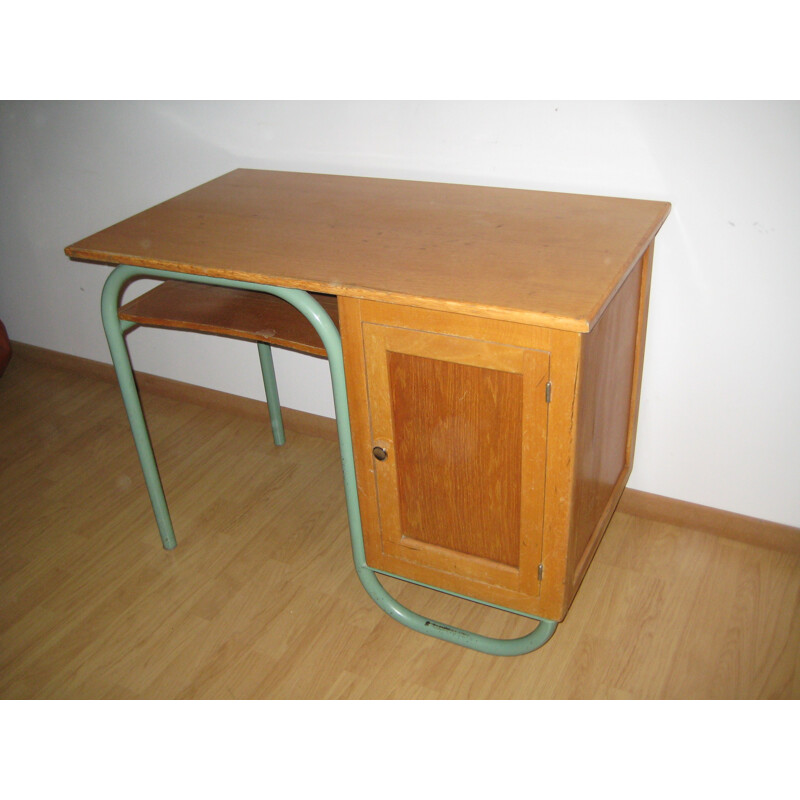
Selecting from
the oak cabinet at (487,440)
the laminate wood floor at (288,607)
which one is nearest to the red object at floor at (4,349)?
the laminate wood floor at (288,607)

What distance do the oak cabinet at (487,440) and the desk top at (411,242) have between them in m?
0.05

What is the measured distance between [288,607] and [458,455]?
65 centimetres

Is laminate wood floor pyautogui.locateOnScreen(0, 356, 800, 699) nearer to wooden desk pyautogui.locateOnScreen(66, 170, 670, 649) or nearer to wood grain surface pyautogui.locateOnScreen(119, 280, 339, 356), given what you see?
wooden desk pyautogui.locateOnScreen(66, 170, 670, 649)

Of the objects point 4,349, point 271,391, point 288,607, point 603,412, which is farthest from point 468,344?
point 4,349

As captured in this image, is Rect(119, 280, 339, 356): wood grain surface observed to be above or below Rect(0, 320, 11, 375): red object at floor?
above

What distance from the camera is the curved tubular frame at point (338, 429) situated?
1360 mm

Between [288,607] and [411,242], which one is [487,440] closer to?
[411,242]

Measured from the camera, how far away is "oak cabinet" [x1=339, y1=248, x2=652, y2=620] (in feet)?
3.95

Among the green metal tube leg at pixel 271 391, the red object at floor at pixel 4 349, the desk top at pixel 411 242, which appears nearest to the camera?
the desk top at pixel 411 242

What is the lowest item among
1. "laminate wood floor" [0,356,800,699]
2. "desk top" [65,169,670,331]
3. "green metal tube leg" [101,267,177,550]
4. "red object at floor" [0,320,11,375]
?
"laminate wood floor" [0,356,800,699]

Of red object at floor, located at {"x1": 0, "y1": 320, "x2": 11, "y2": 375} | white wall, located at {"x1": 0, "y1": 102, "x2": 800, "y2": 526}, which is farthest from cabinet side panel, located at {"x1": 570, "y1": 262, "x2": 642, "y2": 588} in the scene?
red object at floor, located at {"x1": 0, "y1": 320, "x2": 11, "y2": 375}

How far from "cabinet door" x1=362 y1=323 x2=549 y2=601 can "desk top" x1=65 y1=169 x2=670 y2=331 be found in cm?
8

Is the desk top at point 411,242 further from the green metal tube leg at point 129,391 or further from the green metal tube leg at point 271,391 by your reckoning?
the green metal tube leg at point 271,391

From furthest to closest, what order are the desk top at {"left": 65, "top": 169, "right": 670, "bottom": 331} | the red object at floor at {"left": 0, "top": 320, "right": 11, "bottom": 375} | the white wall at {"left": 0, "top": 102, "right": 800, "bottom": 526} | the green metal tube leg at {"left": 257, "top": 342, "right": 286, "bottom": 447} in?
the red object at floor at {"left": 0, "top": 320, "right": 11, "bottom": 375} → the green metal tube leg at {"left": 257, "top": 342, "right": 286, "bottom": 447} → the white wall at {"left": 0, "top": 102, "right": 800, "bottom": 526} → the desk top at {"left": 65, "top": 169, "right": 670, "bottom": 331}
